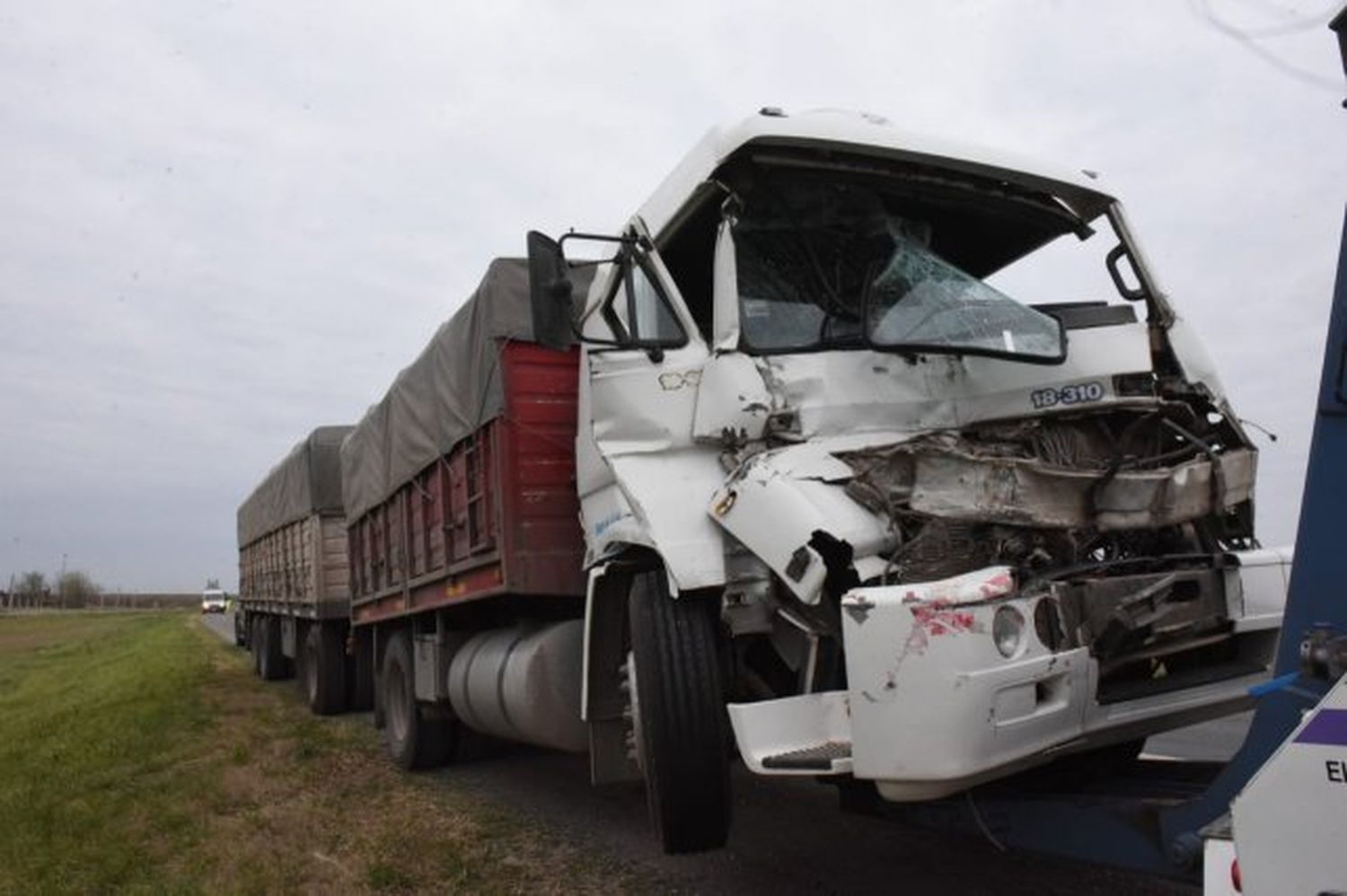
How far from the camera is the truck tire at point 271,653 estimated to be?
57.5 feet

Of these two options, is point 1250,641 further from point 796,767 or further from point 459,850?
point 459,850

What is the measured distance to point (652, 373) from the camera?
454 centimetres

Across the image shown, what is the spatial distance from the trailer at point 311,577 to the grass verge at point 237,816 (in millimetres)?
726

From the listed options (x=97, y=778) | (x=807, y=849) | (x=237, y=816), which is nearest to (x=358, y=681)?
(x=97, y=778)

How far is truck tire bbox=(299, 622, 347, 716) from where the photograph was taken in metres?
12.6

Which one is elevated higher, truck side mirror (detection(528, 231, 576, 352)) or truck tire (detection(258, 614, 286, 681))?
truck side mirror (detection(528, 231, 576, 352))

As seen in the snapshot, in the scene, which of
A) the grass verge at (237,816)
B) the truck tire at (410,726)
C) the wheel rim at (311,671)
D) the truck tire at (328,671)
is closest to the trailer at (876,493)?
the grass verge at (237,816)

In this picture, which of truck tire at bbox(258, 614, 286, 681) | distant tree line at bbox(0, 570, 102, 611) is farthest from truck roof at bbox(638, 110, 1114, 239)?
distant tree line at bbox(0, 570, 102, 611)

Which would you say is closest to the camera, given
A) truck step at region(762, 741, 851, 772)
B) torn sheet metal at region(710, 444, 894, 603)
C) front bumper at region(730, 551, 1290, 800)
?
front bumper at region(730, 551, 1290, 800)

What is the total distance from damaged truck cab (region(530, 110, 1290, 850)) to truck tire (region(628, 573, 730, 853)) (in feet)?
0.03

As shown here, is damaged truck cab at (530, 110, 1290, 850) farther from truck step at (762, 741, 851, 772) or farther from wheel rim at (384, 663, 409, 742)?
wheel rim at (384, 663, 409, 742)

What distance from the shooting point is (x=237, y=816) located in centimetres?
691

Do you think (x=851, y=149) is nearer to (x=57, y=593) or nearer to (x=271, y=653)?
(x=271, y=653)

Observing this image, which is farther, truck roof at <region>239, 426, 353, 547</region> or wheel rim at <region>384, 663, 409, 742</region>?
truck roof at <region>239, 426, 353, 547</region>
